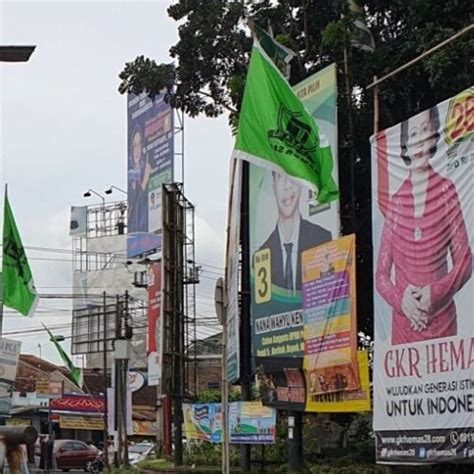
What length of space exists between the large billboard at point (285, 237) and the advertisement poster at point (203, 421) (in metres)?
3.43

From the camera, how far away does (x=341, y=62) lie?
69.8ft

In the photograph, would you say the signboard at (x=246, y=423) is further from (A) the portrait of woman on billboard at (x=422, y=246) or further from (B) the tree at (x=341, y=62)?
(A) the portrait of woman on billboard at (x=422, y=246)

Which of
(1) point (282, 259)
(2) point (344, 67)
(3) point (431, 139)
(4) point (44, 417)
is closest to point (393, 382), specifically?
(3) point (431, 139)

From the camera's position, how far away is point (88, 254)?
5984cm

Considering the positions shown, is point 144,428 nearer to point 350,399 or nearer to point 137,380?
point 137,380

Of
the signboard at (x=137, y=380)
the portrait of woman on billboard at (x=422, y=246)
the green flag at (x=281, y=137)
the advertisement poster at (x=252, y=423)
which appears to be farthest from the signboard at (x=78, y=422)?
the green flag at (x=281, y=137)

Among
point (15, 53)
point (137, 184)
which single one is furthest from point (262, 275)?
point (137, 184)

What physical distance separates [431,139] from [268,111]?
7.45ft

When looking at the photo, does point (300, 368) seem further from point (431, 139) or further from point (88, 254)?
point (88, 254)

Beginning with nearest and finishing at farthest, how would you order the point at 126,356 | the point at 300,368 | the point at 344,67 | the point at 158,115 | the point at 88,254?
the point at 300,368, the point at 344,67, the point at 126,356, the point at 158,115, the point at 88,254

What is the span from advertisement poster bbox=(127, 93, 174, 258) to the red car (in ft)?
26.4

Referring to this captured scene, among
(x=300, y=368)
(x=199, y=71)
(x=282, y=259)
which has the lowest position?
(x=300, y=368)

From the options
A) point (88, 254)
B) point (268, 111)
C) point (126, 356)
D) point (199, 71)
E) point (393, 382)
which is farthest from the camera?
point (88, 254)

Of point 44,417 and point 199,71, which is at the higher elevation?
point 199,71
